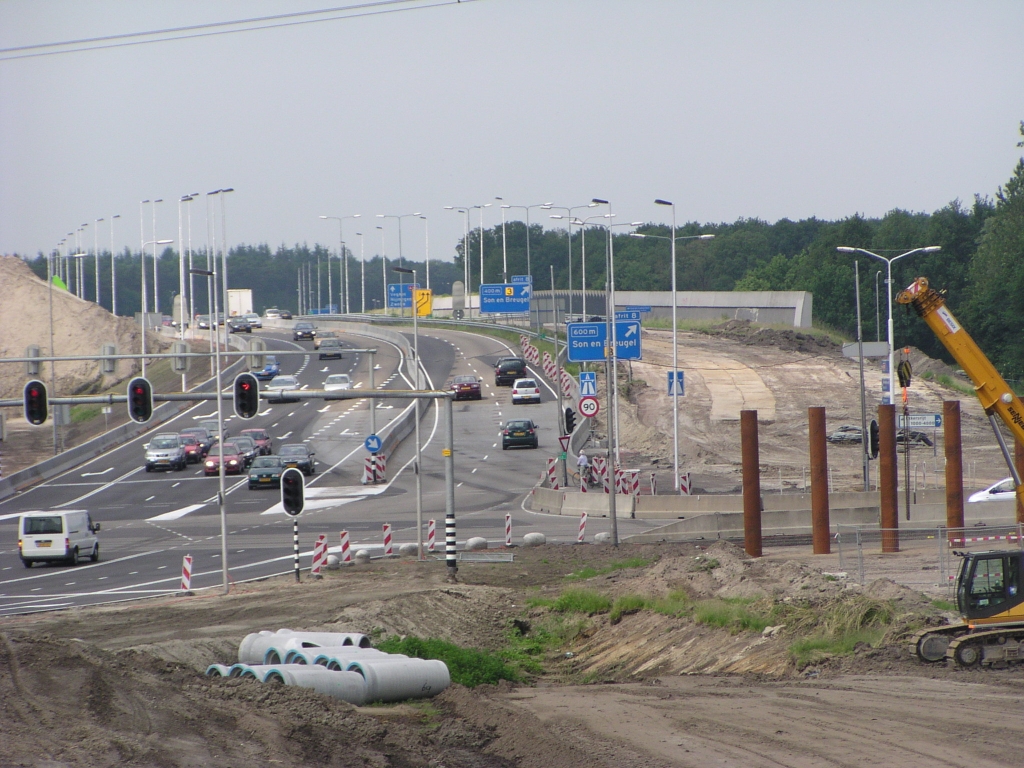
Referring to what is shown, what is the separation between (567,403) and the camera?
67.8 metres

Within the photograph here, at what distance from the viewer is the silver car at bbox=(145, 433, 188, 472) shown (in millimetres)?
54812

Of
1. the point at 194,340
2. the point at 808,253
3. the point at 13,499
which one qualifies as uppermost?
→ the point at 808,253

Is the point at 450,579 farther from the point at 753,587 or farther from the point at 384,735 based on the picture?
the point at 384,735

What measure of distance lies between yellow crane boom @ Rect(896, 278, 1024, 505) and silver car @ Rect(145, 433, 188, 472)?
4192cm

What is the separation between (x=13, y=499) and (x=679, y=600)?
39499 millimetres

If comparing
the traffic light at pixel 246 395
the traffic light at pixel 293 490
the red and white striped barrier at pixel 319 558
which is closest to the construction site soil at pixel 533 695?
the traffic light at pixel 293 490

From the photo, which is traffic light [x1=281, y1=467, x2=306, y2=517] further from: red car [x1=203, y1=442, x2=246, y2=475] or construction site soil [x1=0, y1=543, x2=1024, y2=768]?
red car [x1=203, y1=442, x2=246, y2=475]

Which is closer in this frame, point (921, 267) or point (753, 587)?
point (753, 587)

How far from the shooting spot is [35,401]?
2345 cm

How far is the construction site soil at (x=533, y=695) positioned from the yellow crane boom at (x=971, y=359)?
401 cm

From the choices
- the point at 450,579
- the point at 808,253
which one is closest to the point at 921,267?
the point at 808,253

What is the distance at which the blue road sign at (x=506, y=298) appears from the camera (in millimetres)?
82875

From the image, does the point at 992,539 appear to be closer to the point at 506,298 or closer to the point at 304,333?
the point at 506,298

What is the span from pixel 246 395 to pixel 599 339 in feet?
71.6
